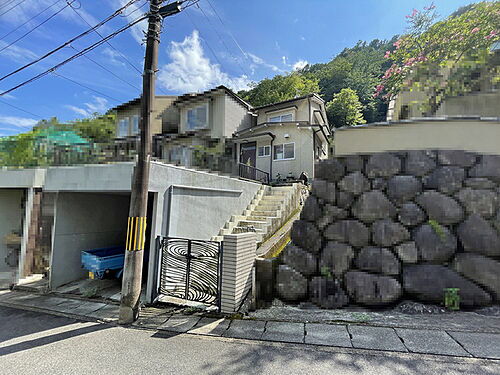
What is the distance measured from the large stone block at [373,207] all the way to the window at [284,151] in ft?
26.1

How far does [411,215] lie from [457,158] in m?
1.63

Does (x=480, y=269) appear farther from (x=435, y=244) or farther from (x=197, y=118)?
(x=197, y=118)

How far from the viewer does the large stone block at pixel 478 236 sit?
4371 mm

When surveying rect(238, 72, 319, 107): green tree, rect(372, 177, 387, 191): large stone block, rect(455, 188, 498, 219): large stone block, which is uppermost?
rect(238, 72, 319, 107): green tree

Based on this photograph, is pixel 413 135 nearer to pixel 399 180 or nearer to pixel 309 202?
pixel 399 180

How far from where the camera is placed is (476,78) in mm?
6270

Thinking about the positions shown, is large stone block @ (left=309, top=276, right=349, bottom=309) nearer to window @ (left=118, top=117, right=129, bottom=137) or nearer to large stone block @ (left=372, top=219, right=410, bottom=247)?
large stone block @ (left=372, top=219, right=410, bottom=247)

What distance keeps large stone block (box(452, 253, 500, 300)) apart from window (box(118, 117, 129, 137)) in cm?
2085

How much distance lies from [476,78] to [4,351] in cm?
1139

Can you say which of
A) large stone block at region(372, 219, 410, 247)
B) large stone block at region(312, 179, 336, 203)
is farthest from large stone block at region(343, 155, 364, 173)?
large stone block at region(372, 219, 410, 247)

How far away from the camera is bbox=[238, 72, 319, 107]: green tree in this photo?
79.7 feet

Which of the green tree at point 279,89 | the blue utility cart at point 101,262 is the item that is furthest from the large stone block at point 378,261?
the green tree at point 279,89

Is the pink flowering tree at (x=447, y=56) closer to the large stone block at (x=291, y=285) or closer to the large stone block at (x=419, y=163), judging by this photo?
the large stone block at (x=419, y=163)

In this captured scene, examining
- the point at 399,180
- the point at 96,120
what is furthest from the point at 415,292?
the point at 96,120
